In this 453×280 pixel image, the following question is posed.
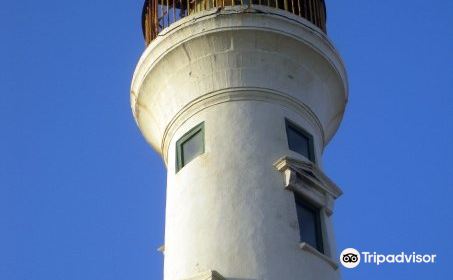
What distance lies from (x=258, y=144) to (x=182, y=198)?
137cm

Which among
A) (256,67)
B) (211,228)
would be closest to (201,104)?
(256,67)

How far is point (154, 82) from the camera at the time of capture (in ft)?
55.2

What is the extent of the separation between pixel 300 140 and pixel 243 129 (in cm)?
106

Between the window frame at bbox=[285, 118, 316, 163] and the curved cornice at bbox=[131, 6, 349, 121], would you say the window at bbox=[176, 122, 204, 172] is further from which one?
the curved cornice at bbox=[131, 6, 349, 121]

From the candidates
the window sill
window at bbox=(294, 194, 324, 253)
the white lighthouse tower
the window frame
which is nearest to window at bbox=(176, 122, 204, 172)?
the white lighthouse tower

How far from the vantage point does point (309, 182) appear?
593 inches

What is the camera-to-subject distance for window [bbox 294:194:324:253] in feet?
47.9

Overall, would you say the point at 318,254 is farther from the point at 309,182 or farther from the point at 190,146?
the point at 190,146

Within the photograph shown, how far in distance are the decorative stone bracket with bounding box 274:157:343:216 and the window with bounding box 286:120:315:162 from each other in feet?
1.56

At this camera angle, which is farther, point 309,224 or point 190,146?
point 190,146

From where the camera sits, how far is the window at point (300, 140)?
51.3 feet

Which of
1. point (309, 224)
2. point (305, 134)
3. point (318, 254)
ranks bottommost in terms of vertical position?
point (318, 254)

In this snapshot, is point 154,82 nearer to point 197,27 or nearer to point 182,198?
point 197,27

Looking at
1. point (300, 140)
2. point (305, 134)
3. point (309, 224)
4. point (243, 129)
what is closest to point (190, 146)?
point (243, 129)
